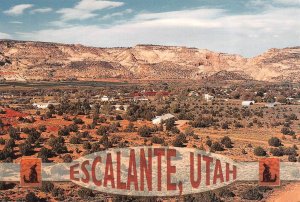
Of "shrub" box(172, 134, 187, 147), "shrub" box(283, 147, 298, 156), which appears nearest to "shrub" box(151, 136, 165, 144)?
"shrub" box(172, 134, 187, 147)

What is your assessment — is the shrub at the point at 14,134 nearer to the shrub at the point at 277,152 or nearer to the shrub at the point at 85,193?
the shrub at the point at 85,193

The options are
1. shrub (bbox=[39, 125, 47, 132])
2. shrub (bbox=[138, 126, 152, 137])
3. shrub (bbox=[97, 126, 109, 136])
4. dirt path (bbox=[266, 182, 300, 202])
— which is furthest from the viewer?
shrub (bbox=[39, 125, 47, 132])

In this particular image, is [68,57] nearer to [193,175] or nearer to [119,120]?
[119,120]

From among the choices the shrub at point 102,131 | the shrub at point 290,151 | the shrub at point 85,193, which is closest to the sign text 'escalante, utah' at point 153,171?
the shrub at point 85,193

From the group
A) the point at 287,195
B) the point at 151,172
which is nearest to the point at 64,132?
the point at 151,172

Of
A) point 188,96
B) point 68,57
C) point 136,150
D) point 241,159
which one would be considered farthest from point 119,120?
point 68,57

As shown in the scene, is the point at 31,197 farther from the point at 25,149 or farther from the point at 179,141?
the point at 179,141

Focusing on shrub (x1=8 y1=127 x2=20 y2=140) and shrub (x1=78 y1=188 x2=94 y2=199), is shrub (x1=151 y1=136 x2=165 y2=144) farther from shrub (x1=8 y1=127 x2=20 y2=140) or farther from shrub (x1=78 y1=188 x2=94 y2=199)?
shrub (x1=78 y1=188 x2=94 y2=199)
